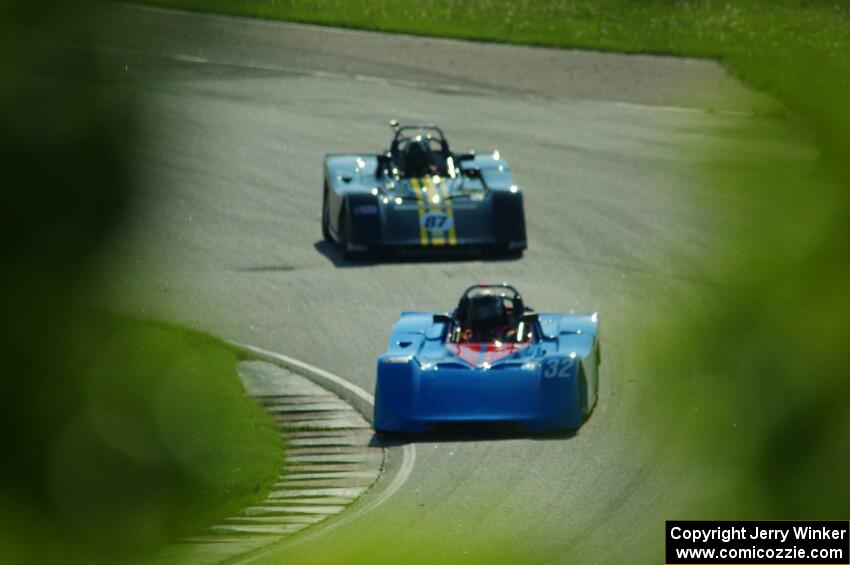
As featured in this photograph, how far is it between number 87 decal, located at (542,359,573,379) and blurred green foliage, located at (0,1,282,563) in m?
11.0

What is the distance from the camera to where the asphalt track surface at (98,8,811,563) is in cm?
162

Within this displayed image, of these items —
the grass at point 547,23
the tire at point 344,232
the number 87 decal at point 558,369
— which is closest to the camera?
the number 87 decal at point 558,369

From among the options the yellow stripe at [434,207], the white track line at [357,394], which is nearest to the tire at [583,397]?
the white track line at [357,394]

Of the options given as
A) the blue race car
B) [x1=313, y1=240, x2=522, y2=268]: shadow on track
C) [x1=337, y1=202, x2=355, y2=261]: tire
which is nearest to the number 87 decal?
the blue race car

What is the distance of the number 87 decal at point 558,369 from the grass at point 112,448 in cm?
1092

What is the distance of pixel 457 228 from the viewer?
64.1 ft

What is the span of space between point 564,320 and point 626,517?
149 inches

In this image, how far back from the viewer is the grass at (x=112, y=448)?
4.80 ft

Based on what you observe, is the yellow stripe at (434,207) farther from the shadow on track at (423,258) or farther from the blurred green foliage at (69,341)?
the blurred green foliage at (69,341)

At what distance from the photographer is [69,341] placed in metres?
1.46

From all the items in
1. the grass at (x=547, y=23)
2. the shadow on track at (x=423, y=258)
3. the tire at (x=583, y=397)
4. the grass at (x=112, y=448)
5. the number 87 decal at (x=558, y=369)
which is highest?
the grass at (x=112, y=448)

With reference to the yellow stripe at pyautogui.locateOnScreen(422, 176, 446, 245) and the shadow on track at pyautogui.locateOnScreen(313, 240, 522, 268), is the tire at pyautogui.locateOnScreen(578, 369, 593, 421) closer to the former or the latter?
the yellow stripe at pyautogui.locateOnScreen(422, 176, 446, 245)

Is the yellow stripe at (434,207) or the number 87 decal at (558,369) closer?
the number 87 decal at (558,369)

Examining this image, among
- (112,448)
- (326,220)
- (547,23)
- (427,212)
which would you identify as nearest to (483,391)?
(427,212)
